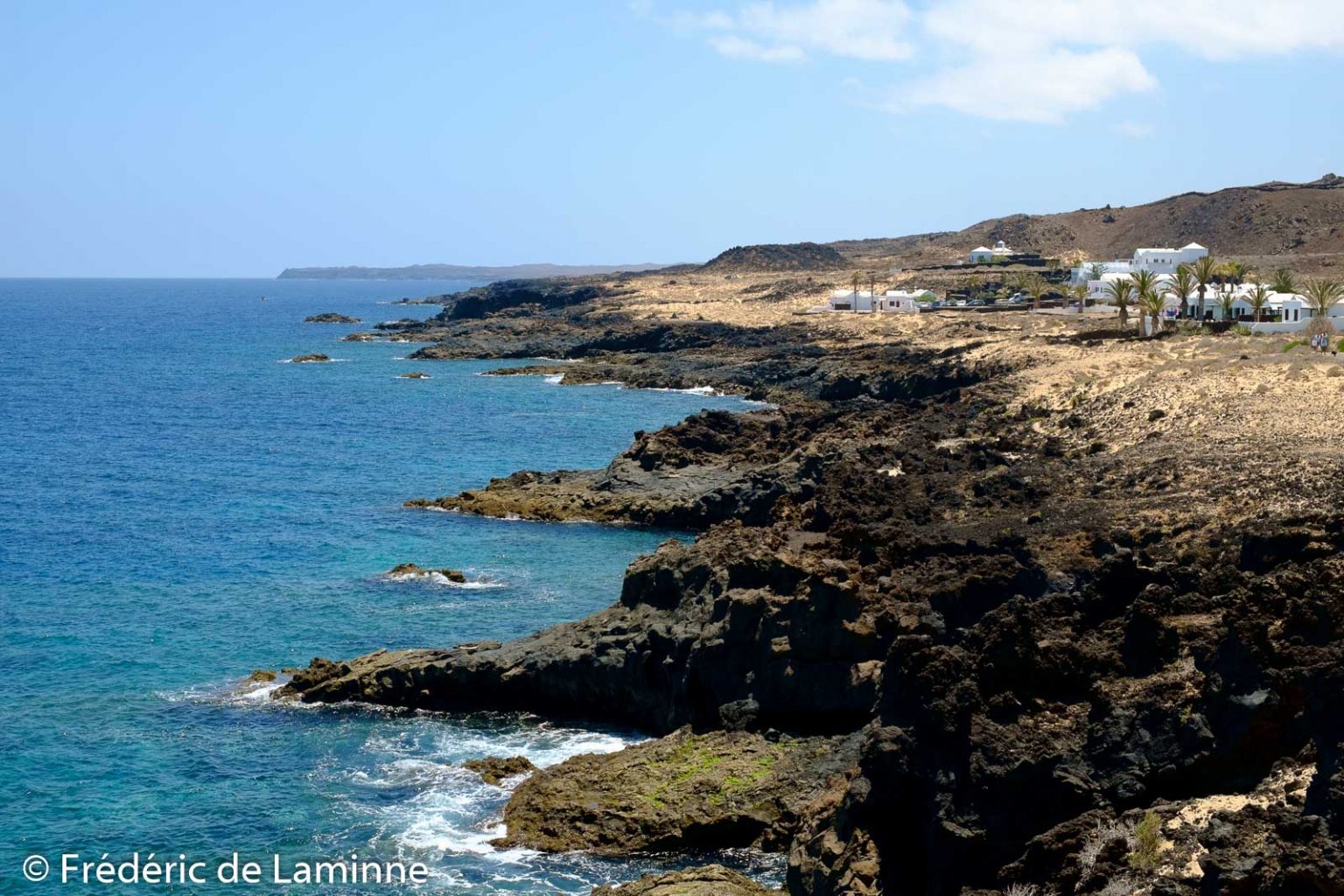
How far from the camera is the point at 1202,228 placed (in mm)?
158625

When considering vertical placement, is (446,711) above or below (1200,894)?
below

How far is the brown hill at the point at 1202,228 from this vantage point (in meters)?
143

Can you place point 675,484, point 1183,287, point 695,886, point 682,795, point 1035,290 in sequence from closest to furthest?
1. point 695,886
2. point 682,795
3. point 675,484
4. point 1183,287
5. point 1035,290

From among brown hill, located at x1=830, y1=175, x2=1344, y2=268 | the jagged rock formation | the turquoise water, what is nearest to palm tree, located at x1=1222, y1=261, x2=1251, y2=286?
the turquoise water

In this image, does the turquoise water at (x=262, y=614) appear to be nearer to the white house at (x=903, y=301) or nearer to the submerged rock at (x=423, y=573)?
the submerged rock at (x=423, y=573)

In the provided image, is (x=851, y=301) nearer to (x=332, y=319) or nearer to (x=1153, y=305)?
(x=1153, y=305)

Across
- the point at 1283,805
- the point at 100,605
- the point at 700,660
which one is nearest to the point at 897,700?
the point at 1283,805

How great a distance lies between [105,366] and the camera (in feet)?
405

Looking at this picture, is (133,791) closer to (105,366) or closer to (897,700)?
(897,700)

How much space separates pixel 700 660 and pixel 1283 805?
15328 mm

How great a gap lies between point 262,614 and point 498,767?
609 inches

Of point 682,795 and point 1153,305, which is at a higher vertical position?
point 1153,305

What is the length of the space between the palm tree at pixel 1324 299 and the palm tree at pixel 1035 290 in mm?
31965

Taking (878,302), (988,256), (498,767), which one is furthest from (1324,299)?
(988,256)
